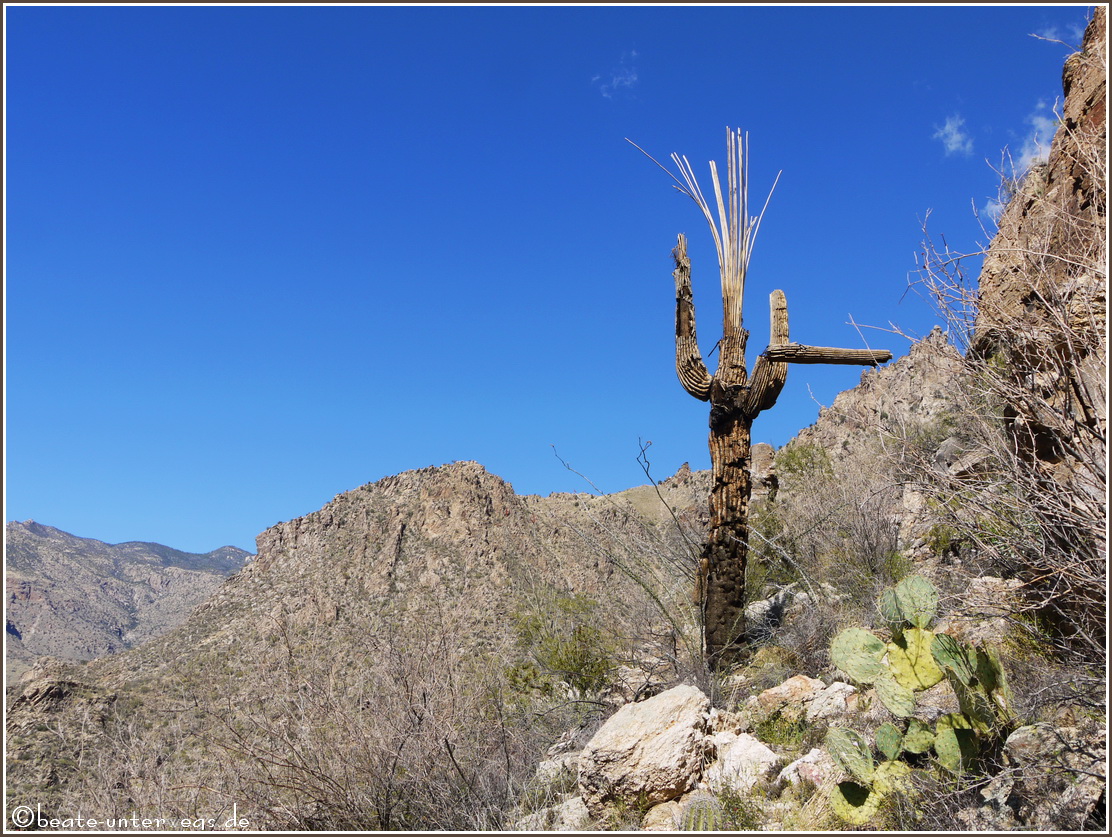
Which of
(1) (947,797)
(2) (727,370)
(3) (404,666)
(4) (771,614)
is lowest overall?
(1) (947,797)

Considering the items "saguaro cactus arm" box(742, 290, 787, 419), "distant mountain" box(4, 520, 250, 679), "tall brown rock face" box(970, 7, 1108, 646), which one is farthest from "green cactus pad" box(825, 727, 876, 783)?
"distant mountain" box(4, 520, 250, 679)

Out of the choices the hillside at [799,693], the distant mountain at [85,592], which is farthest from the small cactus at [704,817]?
the distant mountain at [85,592]

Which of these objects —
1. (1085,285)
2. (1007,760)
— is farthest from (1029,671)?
(1085,285)

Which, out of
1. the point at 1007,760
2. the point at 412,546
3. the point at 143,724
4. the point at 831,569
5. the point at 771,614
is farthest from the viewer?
the point at 412,546

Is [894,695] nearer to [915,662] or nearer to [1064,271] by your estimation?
[915,662]

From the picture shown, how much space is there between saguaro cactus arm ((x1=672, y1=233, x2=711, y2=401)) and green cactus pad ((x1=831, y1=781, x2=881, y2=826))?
450 cm

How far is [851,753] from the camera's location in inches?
154

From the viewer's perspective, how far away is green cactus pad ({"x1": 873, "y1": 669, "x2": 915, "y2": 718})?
13.3 feet

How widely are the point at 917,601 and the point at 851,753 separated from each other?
94 cm

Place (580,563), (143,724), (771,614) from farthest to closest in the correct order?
(580,563)
(771,614)
(143,724)

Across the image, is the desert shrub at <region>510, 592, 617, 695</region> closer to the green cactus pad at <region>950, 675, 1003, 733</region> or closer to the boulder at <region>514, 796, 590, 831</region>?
the boulder at <region>514, 796, 590, 831</region>

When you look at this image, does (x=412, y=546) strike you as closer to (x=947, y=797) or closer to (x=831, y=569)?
(x=831, y=569)

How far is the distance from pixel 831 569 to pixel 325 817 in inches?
264

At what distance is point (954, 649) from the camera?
396cm
